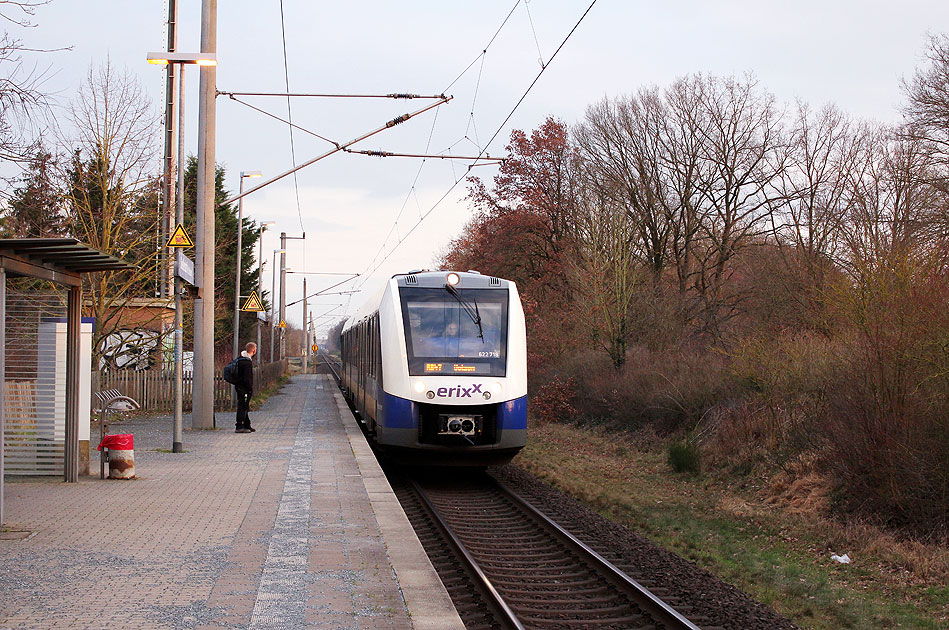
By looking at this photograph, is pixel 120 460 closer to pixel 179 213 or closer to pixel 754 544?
pixel 179 213

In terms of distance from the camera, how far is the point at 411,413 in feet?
43.1

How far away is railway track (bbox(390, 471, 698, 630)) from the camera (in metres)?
6.88

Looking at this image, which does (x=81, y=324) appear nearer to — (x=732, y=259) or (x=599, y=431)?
(x=599, y=431)

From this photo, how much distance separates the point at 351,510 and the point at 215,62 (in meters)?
9.27

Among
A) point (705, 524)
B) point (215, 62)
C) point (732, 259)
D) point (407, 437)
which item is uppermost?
point (215, 62)

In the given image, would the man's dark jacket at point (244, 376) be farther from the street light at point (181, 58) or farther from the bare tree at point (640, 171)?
the bare tree at point (640, 171)

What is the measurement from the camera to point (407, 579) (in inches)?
271

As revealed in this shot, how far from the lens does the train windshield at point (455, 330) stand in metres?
13.4

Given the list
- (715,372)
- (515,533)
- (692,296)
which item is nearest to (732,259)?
(692,296)

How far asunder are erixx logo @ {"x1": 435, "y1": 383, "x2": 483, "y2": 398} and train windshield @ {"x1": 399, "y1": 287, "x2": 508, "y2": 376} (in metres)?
0.25

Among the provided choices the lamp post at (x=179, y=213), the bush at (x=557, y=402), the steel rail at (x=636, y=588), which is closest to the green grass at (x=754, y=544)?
the steel rail at (x=636, y=588)

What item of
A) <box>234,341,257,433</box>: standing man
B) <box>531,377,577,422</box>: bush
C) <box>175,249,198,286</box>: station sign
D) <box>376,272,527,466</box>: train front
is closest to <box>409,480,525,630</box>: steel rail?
<box>376,272,527,466</box>: train front

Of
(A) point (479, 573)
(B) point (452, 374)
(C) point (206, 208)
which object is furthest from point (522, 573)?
(C) point (206, 208)

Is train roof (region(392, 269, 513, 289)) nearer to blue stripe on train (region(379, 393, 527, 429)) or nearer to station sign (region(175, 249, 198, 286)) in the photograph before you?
blue stripe on train (region(379, 393, 527, 429))
